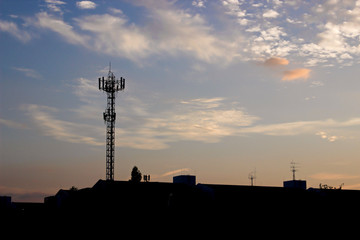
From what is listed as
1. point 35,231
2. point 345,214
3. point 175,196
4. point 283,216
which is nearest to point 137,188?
point 175,196

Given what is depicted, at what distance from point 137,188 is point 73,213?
7.04 metres

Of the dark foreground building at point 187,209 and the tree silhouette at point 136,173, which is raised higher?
the tree silhouette at point 136,173

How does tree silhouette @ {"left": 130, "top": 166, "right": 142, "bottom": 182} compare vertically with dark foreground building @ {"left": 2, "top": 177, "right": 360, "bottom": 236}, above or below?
above

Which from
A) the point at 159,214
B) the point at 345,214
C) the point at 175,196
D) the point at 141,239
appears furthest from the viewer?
the point at 345,214

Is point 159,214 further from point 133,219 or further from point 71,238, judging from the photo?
point 71,238

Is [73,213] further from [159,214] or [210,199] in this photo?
[210,199]

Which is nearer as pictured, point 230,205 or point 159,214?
point 159,214

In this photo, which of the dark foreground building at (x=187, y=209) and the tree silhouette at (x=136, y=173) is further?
the tree silhouette at (x=136, y=173)

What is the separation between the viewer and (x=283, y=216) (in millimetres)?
50469

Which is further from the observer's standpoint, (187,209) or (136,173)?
(136,173)

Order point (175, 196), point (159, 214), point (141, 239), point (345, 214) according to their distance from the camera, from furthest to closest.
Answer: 1. point (345, 214)
2. point (175, 196)
3. point (159, 214)
4. point (141, 239)

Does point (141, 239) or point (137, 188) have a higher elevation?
point (137, 188)

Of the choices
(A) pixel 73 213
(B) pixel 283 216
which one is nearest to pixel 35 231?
(A) pixel 73 213

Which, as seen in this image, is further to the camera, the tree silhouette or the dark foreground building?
the tree silhouette
